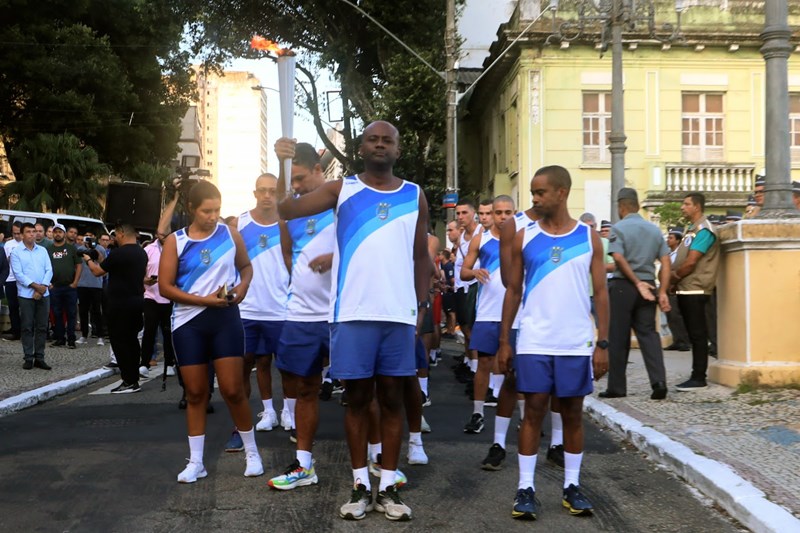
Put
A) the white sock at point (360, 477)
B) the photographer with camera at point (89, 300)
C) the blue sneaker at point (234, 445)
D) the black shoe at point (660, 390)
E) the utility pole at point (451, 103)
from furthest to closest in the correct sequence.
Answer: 1. the utility pole at point (451, 103)
2. the photographer with camera at point (89, 300)
3. the black shoe at point (660, 390)
4. the blue sneaker at point (234, 445)
5. the white sock at point (360, 477)

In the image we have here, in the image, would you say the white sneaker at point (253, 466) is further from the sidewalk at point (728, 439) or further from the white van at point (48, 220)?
the white van at point (48, 220)

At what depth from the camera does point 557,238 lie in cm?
557

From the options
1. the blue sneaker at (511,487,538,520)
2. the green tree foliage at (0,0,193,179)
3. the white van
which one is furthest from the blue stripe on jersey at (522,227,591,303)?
the green tree foliage at (0,0,193,179)

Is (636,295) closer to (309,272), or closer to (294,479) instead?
(309,272)

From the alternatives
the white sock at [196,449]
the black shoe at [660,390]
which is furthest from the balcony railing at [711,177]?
the white sock at [196,449]

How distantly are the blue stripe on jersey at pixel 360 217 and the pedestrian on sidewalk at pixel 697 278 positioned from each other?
220 inches

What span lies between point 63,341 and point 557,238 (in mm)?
14694

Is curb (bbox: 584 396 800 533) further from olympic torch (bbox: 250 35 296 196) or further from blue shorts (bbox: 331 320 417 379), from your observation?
olympic torch (bbox: 250 35 296 196)

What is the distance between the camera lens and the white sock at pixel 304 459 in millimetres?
6062

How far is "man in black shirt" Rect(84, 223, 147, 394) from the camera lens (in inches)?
450

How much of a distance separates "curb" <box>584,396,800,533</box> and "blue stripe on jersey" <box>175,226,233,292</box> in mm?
3217

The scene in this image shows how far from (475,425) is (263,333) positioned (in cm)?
184

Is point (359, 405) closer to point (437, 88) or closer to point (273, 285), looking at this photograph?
point (273, 285)

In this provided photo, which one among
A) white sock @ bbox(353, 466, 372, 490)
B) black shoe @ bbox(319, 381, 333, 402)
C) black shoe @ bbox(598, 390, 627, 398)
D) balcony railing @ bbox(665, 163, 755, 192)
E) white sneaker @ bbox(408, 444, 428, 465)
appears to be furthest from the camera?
balcony railing @ bbox(665, 163, 755, 192)
